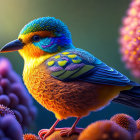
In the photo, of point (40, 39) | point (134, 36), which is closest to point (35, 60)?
point (40, 39)

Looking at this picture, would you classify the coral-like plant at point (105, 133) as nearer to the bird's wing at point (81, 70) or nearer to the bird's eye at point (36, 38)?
the bird's wing at point (81, 70)

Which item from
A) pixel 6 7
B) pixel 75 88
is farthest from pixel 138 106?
pixel 6 7

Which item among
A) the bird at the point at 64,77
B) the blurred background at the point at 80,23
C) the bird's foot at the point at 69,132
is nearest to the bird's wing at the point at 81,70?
the bird at the point at 64,77

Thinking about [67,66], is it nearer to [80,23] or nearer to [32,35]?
[32,35]

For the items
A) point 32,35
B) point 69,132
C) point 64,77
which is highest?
point 32,35

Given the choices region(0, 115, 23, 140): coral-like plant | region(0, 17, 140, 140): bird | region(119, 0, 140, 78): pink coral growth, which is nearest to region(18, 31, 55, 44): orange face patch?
region(0, 17, 140, 140): bird
